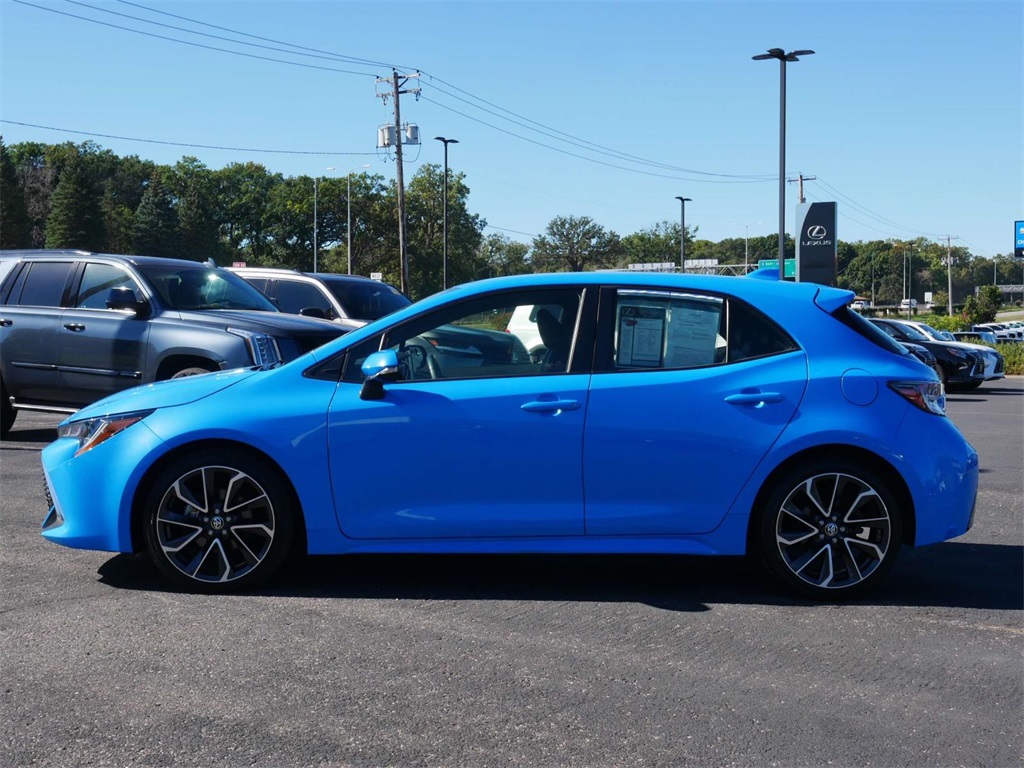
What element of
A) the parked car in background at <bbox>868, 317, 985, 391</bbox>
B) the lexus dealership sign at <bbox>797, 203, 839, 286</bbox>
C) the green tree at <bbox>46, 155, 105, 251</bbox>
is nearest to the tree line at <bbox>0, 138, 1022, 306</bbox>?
the green tree at <bbox>46, 155, 105, 251</bbox>

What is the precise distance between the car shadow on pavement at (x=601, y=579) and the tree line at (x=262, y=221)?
8203cm

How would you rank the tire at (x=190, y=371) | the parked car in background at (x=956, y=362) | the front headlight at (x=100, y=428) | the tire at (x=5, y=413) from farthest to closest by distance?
the parked car in background at (x=956, y=362) → the tire at (x=5, y=413) → the tire at (x=190, y=371) → the front headlight at (x=100, y=428)

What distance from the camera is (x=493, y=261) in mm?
111688

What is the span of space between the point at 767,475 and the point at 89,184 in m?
97.9

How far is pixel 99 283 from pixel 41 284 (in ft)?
2.15

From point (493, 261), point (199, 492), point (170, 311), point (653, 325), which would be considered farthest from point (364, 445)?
point (493, 261)

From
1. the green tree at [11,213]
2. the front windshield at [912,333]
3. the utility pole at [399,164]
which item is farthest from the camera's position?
the green tree at [11,213]

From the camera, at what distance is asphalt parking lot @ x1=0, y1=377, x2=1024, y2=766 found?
3561mm

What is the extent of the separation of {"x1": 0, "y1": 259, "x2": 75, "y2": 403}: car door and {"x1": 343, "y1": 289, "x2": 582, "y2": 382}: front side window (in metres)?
6.12

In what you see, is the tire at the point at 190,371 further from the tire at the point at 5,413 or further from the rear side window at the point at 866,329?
the rear side window at the point at 866,329

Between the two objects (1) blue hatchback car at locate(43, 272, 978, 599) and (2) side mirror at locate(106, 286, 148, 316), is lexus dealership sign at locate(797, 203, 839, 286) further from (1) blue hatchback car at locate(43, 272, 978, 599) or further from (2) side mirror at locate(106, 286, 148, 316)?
(1) blue hatchback car at locate(43, 272, 978, 599)

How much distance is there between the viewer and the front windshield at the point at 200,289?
10.5 meters

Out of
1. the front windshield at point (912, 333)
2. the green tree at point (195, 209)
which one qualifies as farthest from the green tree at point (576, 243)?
the front windshield at point (912, 333)

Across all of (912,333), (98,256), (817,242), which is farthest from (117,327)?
(817,242)
